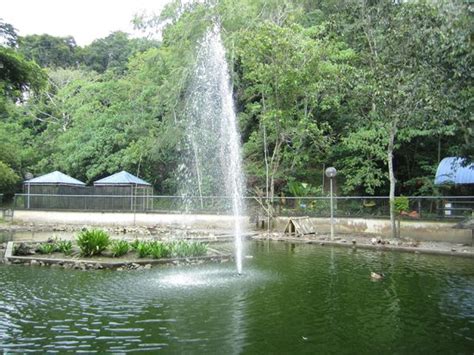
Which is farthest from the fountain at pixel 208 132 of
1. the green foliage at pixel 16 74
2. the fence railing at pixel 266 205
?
the green foliage at pixel 16 74

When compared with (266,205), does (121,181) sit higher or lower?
higher

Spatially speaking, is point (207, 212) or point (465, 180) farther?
point (207, 212)

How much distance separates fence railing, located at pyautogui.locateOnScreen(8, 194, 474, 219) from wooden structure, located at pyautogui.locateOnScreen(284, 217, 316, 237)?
78cm

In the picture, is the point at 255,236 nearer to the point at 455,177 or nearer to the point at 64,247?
the point at 64,247

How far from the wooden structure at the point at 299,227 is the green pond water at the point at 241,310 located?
8702 mm

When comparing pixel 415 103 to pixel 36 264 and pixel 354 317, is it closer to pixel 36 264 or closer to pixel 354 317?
pixel 354 317

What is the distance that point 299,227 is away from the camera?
70.7 ft

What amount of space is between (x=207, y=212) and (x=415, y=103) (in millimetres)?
12362

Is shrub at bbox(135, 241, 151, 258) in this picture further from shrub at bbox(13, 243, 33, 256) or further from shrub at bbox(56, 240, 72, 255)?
shrub at bbox(13, 243, 33, 256)

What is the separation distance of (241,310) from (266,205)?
56.5ft

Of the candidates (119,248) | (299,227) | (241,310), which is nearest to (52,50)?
(299,227)

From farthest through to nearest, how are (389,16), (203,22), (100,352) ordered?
(203,22) < (389,16) < (100,352)

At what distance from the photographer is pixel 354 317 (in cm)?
754

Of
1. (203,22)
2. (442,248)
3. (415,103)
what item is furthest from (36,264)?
(203,22)
